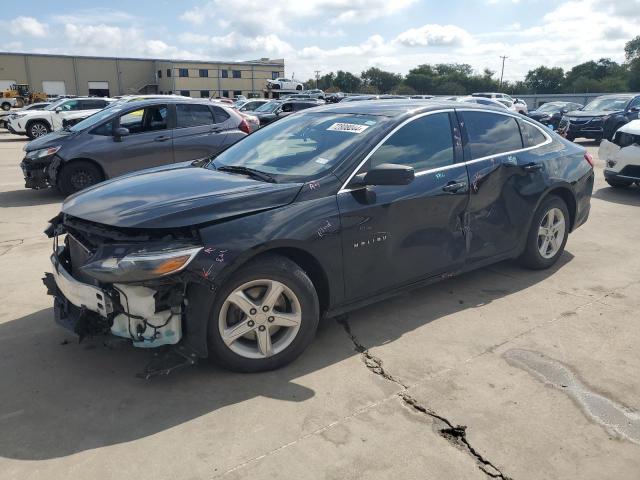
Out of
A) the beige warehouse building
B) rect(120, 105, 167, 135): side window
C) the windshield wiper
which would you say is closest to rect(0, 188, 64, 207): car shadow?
rect(120, 105, 167, 135): side window

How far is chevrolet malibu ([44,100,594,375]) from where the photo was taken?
3.04 meters

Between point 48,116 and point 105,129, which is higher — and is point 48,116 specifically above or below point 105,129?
below

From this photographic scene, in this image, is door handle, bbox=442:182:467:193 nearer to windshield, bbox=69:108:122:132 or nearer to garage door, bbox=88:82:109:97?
windshield, bbox=69:108:122:132

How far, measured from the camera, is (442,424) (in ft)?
9.50

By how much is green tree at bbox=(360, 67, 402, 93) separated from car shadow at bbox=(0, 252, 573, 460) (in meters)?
112

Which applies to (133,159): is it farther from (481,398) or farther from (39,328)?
(481,398)

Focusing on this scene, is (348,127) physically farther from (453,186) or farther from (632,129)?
(632,129)

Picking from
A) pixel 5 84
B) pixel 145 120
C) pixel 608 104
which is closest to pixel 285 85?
pixel 5 84

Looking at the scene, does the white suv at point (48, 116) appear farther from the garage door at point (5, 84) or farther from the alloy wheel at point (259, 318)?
the garage door at point (5, 84)

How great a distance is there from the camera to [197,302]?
304 centimetres

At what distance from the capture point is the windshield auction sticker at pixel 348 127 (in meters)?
3.99

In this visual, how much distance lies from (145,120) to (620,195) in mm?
8343

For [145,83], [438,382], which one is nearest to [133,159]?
[438,382]

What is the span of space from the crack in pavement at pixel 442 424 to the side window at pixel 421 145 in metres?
1.34
